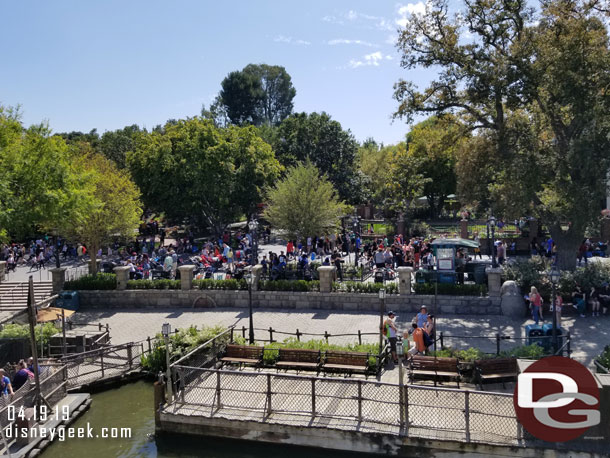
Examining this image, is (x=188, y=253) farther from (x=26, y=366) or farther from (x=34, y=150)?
(x=26, y=366)

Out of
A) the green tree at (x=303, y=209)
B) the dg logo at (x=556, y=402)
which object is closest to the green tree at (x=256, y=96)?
the green tree at (x=303, y=209)

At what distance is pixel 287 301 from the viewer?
22750 millimetres

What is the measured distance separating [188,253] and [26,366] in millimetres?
20598

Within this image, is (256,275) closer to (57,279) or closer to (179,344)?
(179,344)

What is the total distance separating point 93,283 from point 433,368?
17.5m

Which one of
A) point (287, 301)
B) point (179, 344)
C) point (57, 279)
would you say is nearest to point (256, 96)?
point (57, 279)

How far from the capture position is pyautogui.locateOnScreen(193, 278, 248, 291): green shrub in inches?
924

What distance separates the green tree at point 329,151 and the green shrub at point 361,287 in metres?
27.3

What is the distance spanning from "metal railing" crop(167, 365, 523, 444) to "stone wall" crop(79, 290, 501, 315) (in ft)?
28.1

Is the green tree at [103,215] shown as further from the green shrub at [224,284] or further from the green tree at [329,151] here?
the green tree at [329,151]

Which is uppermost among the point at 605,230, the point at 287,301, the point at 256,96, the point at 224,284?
the point at 256,96

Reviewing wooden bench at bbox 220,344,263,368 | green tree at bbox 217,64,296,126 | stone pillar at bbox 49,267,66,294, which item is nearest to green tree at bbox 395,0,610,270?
wooden bench at bbox 220,344,263,368

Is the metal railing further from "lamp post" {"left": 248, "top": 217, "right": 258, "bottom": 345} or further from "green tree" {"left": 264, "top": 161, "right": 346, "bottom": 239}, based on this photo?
A: "green tree" {"left": 264, "top": 161, "right": 346, "bottom": 239}

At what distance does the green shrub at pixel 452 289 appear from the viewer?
21.0 metres
